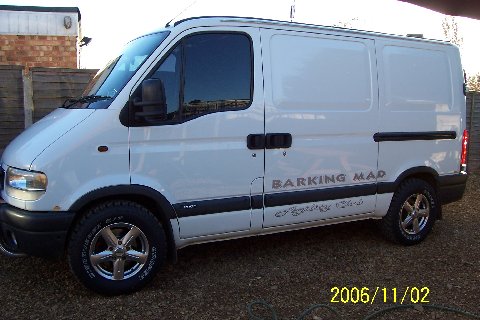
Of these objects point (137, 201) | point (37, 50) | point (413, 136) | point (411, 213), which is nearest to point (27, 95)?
point (137, 201)

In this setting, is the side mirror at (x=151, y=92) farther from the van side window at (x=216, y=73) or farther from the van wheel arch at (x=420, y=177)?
the van wheel arch at (x=420, y=177)

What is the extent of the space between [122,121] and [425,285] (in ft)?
9.84

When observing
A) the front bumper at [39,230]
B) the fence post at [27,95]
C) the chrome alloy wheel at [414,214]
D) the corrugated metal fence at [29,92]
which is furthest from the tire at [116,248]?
the fence post at [27,95]

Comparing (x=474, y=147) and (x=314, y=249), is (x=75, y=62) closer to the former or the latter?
(x=314, y=249)

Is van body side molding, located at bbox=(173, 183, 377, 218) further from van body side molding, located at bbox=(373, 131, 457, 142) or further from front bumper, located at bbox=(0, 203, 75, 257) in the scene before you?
front bumper, located at bbox=(0, 203, 75, 257)

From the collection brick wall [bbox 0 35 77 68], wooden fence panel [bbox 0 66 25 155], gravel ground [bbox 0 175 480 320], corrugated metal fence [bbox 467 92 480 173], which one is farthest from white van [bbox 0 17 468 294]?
brick wall [bbox 0 35 77 68]

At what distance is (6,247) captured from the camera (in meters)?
3.76

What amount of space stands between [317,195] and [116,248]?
1.97 m

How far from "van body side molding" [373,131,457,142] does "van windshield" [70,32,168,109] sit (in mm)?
2464

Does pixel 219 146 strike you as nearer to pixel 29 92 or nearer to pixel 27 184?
pixel 27 184

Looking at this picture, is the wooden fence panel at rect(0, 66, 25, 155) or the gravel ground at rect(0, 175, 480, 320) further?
the wooden fence panel at rect(0, 66, 25, 155)

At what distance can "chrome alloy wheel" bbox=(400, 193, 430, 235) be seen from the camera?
16.9 feet

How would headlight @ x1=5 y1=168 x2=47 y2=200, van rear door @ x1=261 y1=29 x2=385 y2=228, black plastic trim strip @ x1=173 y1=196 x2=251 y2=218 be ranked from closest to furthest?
headlight @ x1=5 y1=168 x2=47 y2=200
black plastic trim strip @ x1=173 y1=196 x2=251 y2=218
van rear door @ x1=261 y1=29 x2=385 y2=228

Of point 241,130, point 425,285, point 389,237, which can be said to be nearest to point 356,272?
point 425,285
